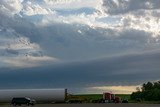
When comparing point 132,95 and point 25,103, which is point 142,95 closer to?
point 132,95

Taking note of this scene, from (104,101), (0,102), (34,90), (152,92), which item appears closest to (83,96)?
(104,101)

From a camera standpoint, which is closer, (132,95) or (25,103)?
(25,103)

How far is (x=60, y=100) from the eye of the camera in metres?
104

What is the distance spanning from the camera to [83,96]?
111 metres

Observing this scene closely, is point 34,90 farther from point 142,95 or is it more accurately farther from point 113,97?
point 142,95

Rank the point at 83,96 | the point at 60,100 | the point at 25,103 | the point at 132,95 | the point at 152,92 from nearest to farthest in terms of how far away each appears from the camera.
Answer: the point at 25,103 → the point at 60,100 → the point at 83,96 → the point at 152,92 → the point at 132,95

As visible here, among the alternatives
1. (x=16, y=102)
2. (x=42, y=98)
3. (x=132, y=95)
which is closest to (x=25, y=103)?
(x=16, y=102)

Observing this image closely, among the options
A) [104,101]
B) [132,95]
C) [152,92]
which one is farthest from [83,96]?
[132,95]

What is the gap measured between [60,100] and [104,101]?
11.9m

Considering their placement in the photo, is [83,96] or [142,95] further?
[142,95]

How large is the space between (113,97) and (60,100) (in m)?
15.2

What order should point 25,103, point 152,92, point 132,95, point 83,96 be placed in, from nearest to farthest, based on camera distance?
point 25,103 < point 83,96 < point 152,92 < point 132,95

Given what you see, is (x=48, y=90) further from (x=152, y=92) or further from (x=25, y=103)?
(x=152, y=92)

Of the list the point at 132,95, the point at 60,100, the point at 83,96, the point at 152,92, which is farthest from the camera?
the point at 132,95
